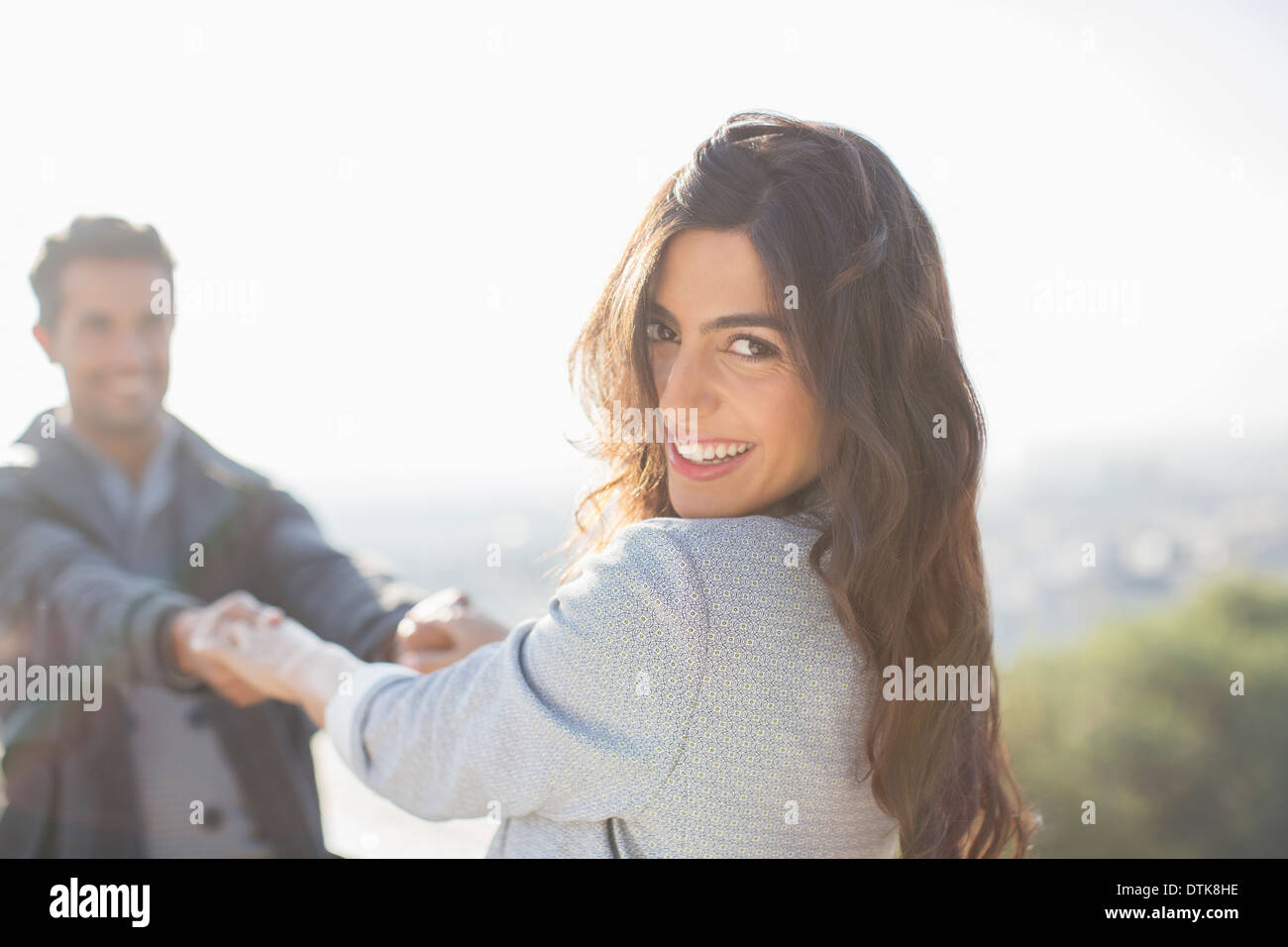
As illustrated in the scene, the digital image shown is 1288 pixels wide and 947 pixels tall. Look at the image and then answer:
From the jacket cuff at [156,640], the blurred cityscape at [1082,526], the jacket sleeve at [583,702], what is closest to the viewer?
the jacket sleeve at [583,702]

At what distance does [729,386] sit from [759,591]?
1.17 feet

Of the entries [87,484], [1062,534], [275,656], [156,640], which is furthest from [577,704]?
[1062,534]

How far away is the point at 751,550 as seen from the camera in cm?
150

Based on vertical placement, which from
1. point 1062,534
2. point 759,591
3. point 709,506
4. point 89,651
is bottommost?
point 1062,534

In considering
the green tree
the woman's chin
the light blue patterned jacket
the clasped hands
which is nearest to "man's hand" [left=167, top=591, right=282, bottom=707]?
the clasped hands

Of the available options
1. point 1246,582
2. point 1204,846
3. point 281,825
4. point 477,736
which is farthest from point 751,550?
point 1246,582

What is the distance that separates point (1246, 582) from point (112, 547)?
12.6 metres

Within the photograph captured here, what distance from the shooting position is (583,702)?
1419 mm

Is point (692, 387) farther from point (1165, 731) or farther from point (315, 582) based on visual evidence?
point (1165, 731)

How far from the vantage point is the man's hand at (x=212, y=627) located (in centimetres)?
218

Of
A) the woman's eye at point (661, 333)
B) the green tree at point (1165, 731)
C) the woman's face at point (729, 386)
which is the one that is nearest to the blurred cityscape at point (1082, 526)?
the green tree at point (1165, 731)

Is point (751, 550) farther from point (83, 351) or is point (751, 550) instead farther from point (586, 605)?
point (83, 351)

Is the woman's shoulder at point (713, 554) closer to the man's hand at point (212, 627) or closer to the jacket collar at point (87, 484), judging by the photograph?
the man's hand at point (212, 627)

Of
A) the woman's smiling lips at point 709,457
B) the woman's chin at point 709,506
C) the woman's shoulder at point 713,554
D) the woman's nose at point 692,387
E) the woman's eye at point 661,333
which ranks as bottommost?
the woman's shoulder at point 713,554
